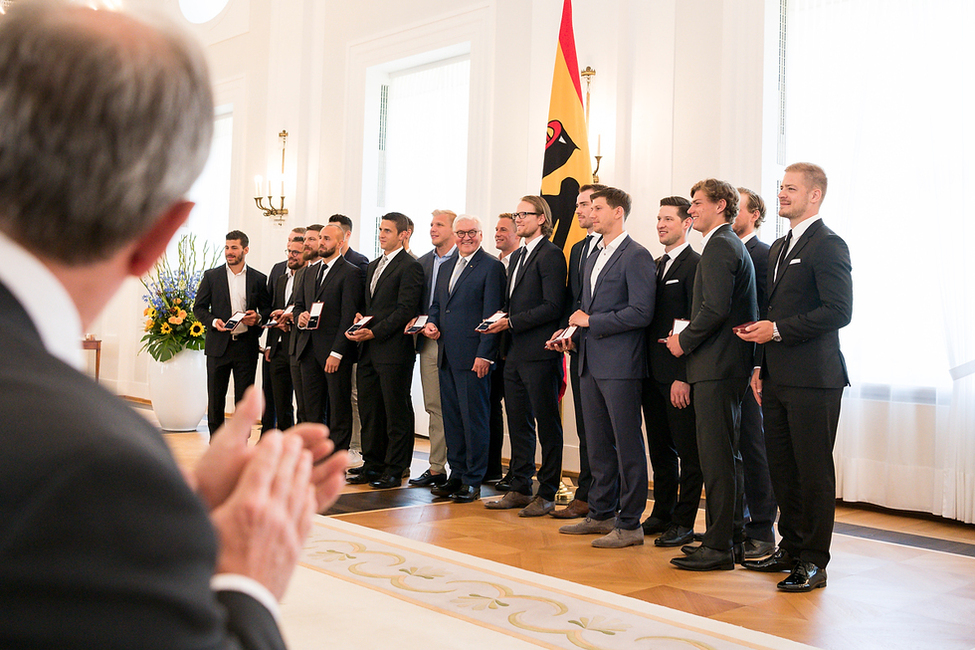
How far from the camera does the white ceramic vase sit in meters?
8.09

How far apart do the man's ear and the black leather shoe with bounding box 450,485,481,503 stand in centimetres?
465

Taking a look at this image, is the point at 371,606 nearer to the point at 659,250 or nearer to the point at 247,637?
the point at 247,637

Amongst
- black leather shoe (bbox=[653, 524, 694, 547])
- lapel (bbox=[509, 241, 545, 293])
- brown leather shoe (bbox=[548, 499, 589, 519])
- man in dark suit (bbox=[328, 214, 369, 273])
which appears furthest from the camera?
man in dark suit (bbox=[328, 214, 369, 273])

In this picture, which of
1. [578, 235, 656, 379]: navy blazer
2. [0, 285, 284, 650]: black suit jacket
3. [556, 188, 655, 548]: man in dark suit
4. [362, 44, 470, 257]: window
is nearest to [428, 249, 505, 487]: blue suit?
[556, 188, 655, 548]: man in dark suit

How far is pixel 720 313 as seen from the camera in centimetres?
386

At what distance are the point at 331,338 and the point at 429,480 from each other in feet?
3.97

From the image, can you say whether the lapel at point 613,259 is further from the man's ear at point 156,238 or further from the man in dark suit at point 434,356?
the man's ear at point 156,238

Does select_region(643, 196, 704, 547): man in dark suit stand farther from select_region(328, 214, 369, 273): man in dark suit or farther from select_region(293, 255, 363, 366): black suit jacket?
select_region(328, 214, 369, 273): man in dark suit

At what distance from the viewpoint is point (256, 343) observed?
715cm

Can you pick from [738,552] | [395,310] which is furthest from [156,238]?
[395,310]

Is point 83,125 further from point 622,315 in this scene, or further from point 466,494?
point 466,494

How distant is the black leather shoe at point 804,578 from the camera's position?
3.47 m

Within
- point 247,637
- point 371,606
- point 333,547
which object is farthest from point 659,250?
point 247,637

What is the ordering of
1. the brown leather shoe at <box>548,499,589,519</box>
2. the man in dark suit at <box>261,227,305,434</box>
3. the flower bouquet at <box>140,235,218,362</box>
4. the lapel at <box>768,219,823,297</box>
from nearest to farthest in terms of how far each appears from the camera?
the lapel at <box>768,219,823,297</box>
the brown leather shoe at <box>548,499,589,519</box>
the man in dark suit at <box>261,227,305,434</box>
the flower bouquet at <box>140,235,218,362</box>
